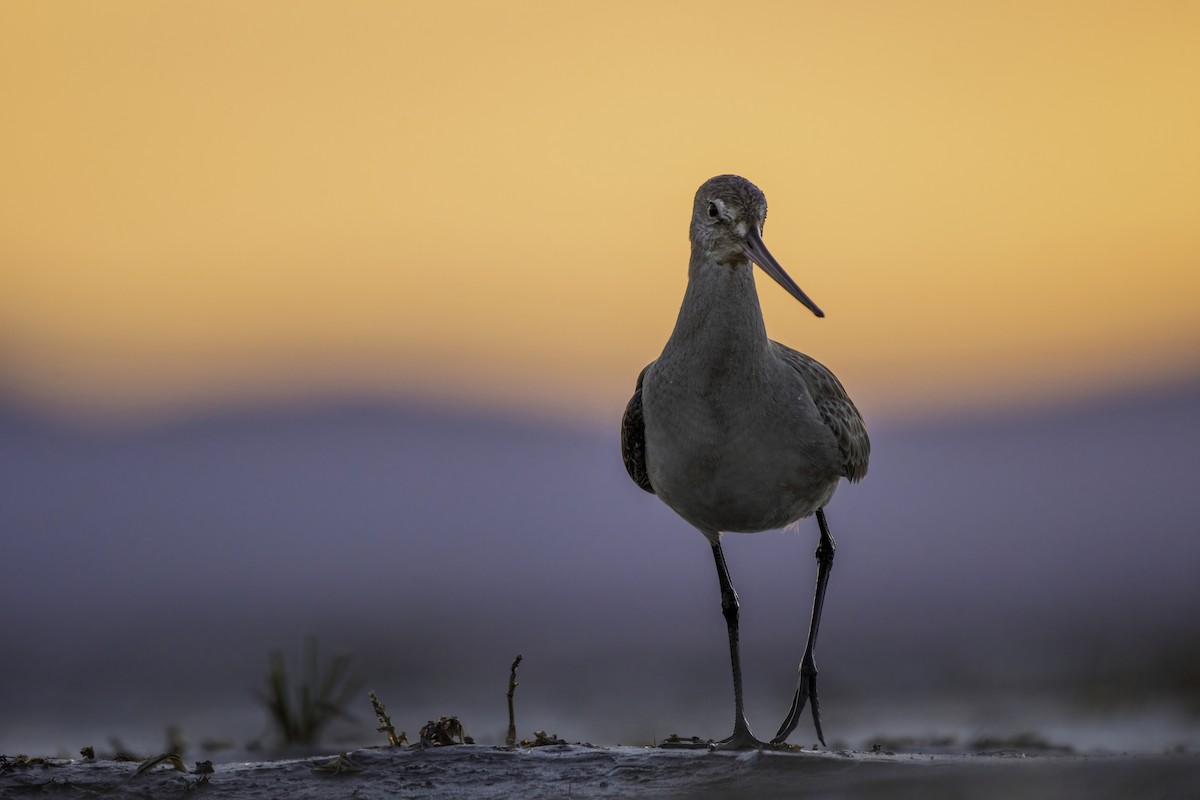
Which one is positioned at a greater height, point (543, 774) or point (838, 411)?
point (838, 411)

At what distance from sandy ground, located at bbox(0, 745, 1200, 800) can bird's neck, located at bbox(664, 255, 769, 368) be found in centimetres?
230

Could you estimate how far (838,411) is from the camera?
8750mm

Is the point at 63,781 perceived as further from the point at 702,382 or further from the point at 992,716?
the point at 992,716

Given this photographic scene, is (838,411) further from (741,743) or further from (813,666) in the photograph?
(741,743)

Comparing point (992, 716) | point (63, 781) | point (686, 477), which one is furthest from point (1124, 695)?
point (63, 781)

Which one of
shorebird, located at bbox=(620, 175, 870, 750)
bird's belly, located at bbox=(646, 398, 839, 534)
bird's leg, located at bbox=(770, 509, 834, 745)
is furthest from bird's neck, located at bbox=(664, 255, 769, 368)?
bird's leg, located at bbox=(770, 509, 834, 745)

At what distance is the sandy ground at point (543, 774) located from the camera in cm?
578

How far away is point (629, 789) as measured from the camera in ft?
21.1

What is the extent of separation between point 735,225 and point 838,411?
1501 mm

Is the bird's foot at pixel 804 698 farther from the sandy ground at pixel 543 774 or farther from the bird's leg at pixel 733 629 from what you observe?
the sandy ground at pixel 543 774

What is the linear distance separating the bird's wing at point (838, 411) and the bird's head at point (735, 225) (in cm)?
99

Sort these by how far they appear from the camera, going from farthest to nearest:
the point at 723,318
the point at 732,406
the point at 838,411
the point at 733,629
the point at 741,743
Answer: the point at 733,629 < the point at 838,411 < the point at 723,318 < the point at 732,406 < the point at 741,743

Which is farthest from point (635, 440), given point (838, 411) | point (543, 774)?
point (543, 774)

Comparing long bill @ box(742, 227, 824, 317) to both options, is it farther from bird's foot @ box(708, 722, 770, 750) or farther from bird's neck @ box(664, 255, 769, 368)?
bird's foot @ box(708, 722, 770, 750)
